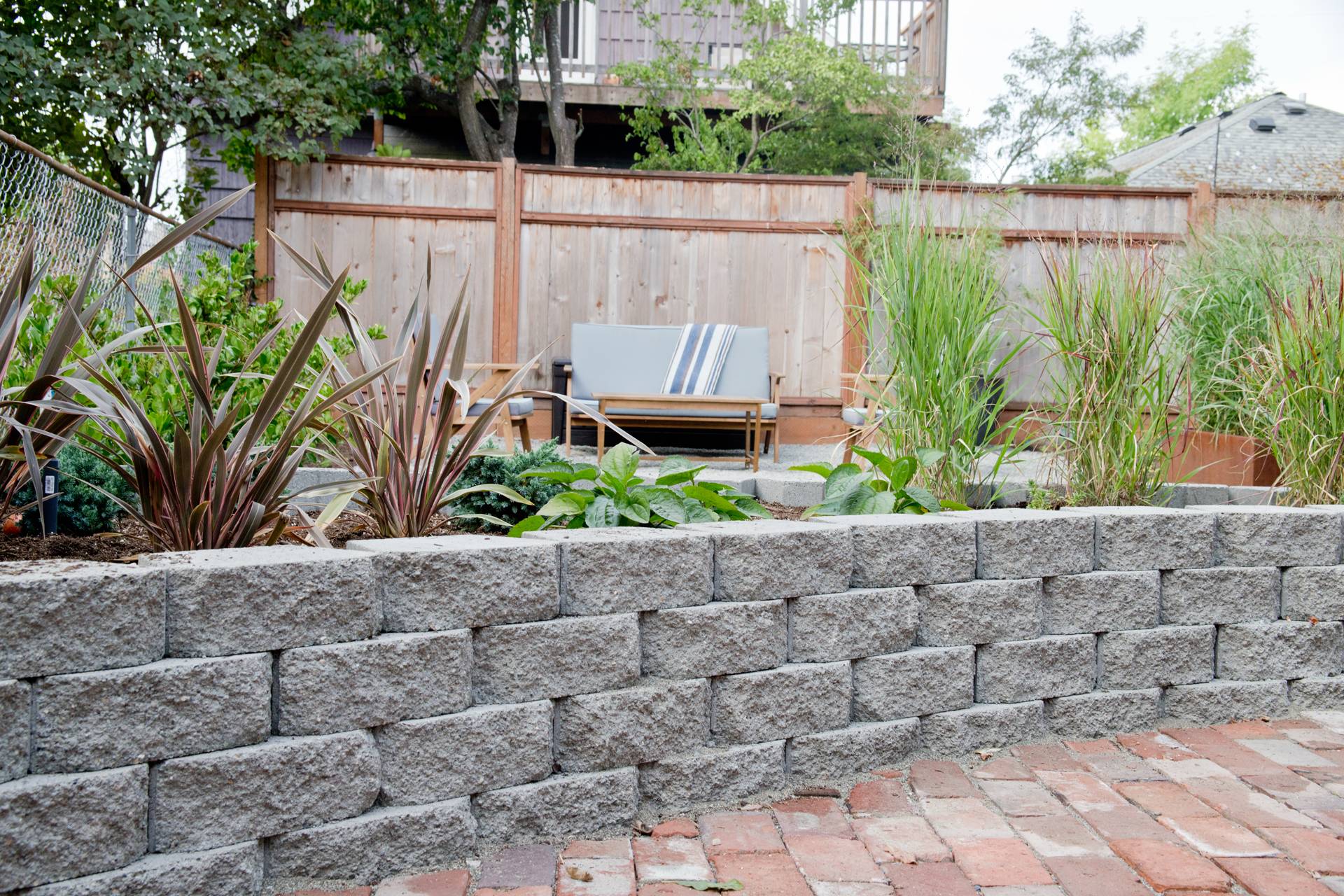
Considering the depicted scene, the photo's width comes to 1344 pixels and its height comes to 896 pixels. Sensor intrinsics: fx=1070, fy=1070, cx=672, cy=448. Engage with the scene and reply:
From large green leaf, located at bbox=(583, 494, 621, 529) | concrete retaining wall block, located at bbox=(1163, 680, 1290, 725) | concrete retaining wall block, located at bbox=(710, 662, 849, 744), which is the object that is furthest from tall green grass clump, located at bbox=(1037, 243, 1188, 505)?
large green leaf, located at bbox=(583, 494, 621, 529)

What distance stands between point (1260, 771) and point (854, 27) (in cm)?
997

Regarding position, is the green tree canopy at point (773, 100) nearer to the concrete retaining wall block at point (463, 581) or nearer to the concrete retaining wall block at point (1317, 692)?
the concrete retaining wall block at point (1317, 692)

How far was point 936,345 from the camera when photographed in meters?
2.80

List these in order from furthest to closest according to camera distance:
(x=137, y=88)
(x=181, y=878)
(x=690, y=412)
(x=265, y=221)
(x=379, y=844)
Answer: (x=265, y=221), (x=137, y=88), (x=690, y=412), (x=379, y=844), (x=181, y=878)

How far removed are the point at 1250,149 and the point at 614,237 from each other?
13.1 metres

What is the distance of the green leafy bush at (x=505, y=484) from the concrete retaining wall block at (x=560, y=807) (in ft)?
2.43

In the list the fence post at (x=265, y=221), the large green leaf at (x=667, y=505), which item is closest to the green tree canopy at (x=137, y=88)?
the fence post at (x=265, y=221)

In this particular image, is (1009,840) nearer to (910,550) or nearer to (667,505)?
→ (910,550)

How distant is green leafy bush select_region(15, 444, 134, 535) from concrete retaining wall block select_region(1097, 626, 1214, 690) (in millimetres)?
2230

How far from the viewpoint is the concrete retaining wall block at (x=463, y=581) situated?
1730mm

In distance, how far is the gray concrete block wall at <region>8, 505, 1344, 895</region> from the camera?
1.45m

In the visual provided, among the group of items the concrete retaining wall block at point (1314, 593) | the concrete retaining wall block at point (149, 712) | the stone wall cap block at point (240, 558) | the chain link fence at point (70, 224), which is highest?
the chain link fence at point (70, 224)

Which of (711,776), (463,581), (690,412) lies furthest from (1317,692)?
(690,412)

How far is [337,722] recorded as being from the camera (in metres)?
1.65
